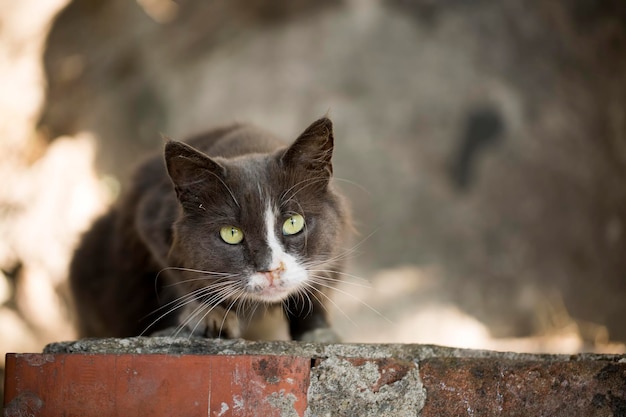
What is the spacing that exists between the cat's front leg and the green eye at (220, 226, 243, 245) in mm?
293

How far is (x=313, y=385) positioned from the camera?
1.99 metres

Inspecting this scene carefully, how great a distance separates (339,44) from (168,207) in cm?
465

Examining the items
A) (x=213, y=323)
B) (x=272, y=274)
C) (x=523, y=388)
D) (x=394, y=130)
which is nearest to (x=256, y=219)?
(x=272, y=274)

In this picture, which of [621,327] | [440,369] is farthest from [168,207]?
[621,327]

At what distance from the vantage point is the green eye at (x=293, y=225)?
2562 mm

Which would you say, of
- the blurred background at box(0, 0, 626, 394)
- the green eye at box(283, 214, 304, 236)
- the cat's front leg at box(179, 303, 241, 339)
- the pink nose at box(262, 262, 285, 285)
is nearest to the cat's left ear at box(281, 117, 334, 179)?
the green eye at box(283, 214, 304, 236)

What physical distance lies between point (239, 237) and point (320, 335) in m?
0.64

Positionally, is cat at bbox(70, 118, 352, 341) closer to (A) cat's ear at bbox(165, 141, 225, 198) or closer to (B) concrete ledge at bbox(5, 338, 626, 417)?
(A) cat's ear at bbox(165, 141, 225, 198)

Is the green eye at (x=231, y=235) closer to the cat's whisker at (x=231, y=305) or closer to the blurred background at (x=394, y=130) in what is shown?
the cat's whisker at (x=231, y=305)

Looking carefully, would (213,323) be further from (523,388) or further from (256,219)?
(523,388)

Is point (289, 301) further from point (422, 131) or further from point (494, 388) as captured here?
point (422, 131)

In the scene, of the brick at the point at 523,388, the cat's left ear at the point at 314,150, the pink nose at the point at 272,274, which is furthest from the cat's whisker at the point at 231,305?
the brick at the point at 523,388

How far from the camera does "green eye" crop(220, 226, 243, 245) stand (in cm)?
255

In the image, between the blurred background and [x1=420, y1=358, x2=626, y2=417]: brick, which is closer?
[x1=420, y1=358, x2=626, y2=417]: brick
